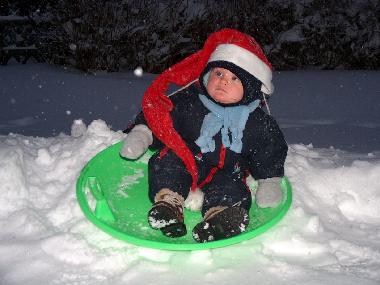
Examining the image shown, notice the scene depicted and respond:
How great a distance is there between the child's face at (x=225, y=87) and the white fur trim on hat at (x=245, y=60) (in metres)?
0.07

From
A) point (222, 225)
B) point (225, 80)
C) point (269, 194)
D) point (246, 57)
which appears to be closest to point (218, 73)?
point (225, 80)

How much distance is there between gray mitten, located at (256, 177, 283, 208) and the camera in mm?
2256

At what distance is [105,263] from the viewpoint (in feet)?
5.98

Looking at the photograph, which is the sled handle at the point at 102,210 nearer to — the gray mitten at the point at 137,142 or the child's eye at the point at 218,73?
the gray mitten at the point at 137,142

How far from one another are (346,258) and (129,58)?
4512mm

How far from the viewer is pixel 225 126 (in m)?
2.36

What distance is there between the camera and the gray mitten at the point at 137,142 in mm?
2318

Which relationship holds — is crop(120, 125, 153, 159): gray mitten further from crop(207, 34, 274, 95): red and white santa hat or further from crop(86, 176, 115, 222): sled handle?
crop(207, 34, 274, 95): red and white santa hat

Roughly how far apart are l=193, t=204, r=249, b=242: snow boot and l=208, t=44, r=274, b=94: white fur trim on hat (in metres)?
0.70

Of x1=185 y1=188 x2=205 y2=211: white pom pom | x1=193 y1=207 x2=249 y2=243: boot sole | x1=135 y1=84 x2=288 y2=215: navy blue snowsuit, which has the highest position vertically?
x1=135 y1=84 x2=288 y2=215: navy blue snowsuit

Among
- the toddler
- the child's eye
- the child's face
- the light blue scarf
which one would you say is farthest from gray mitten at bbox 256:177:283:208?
the child's eye

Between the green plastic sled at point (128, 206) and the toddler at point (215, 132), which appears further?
the toddler at point (215, 132)

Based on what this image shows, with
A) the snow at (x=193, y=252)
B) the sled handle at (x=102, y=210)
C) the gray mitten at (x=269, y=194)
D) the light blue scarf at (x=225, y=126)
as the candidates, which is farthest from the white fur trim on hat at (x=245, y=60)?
the sled handle at (x=102, y=210)

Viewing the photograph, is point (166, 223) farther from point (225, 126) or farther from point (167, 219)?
point (225, 126)
